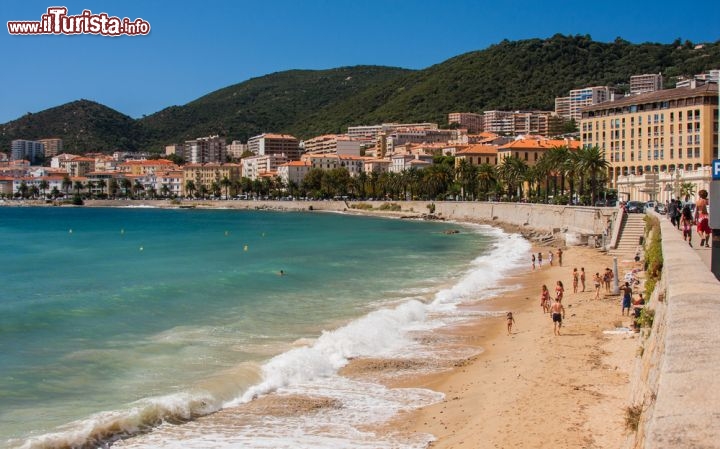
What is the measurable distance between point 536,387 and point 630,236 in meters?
28.9

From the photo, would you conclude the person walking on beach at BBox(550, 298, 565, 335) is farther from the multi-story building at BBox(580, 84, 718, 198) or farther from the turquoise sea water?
the multi-story building at BBox(580, 84, 718, 198)

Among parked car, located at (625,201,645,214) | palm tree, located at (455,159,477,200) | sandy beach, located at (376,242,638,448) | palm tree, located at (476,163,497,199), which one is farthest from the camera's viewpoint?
palm tree, located at (455,159,477,200)

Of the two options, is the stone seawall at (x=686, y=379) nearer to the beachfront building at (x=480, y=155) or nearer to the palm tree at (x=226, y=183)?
the beachfront building at (x=480, y=155)

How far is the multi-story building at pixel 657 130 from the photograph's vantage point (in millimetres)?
80125

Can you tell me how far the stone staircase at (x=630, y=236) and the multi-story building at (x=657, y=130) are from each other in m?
35.3

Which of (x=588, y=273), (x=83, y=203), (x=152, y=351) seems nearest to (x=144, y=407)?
(x=152, y=351)

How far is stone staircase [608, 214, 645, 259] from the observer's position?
38.8m

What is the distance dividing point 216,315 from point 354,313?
196 inches

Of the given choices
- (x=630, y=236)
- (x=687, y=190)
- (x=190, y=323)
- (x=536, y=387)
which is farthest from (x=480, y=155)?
(x=536, y=387)

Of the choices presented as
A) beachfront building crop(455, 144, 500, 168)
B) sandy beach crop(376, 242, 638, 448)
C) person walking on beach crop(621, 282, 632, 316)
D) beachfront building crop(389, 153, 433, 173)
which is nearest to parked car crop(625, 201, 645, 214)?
sandy beach crop(376, 242, 638, 448)

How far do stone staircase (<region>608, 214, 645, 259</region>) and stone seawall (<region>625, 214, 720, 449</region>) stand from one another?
27.6 metres

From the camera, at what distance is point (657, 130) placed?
85750mm

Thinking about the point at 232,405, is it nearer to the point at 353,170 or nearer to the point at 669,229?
the point at 669,229

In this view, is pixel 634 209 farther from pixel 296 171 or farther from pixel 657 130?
pixel 296 171
